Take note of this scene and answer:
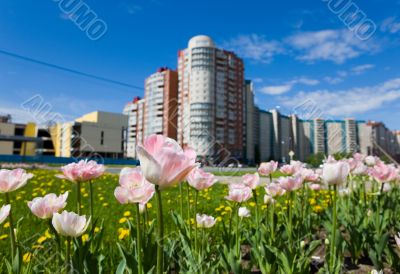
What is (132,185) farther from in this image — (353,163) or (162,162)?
(353,163)

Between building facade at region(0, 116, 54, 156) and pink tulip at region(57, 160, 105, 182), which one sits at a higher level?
building facade at region(0, 116, 54, 156)

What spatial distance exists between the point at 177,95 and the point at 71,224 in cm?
6284

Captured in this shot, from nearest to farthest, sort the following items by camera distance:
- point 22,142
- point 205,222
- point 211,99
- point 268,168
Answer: point 205,222
point 268,168
point 22,142
point 211,99

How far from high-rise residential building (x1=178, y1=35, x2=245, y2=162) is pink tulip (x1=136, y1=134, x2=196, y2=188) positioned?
175 ft

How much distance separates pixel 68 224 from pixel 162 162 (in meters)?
0.54

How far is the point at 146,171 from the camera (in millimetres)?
727

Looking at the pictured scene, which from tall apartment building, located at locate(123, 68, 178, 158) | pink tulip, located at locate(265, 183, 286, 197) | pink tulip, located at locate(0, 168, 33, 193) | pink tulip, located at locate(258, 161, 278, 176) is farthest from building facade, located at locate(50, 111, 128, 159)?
pink tulip, located at locate(0, 168, 33, 193)

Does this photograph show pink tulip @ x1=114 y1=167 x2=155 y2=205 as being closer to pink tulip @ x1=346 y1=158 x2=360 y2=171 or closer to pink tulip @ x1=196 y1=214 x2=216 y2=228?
pink tulip @ x1=196 y1=214 x2=216 y2=228

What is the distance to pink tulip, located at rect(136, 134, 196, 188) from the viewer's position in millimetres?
720

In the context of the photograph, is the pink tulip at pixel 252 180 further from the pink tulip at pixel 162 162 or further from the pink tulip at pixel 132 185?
the pink tulip at pixel 162 162

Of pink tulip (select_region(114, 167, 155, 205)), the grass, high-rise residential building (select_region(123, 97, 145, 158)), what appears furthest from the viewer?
high-rise residential building (select_region(123, 97, 145, 158))

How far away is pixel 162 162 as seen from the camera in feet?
2.39

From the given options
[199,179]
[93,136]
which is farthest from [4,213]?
[93,136]

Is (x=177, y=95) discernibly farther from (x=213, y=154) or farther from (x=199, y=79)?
(x=213, y=154)
